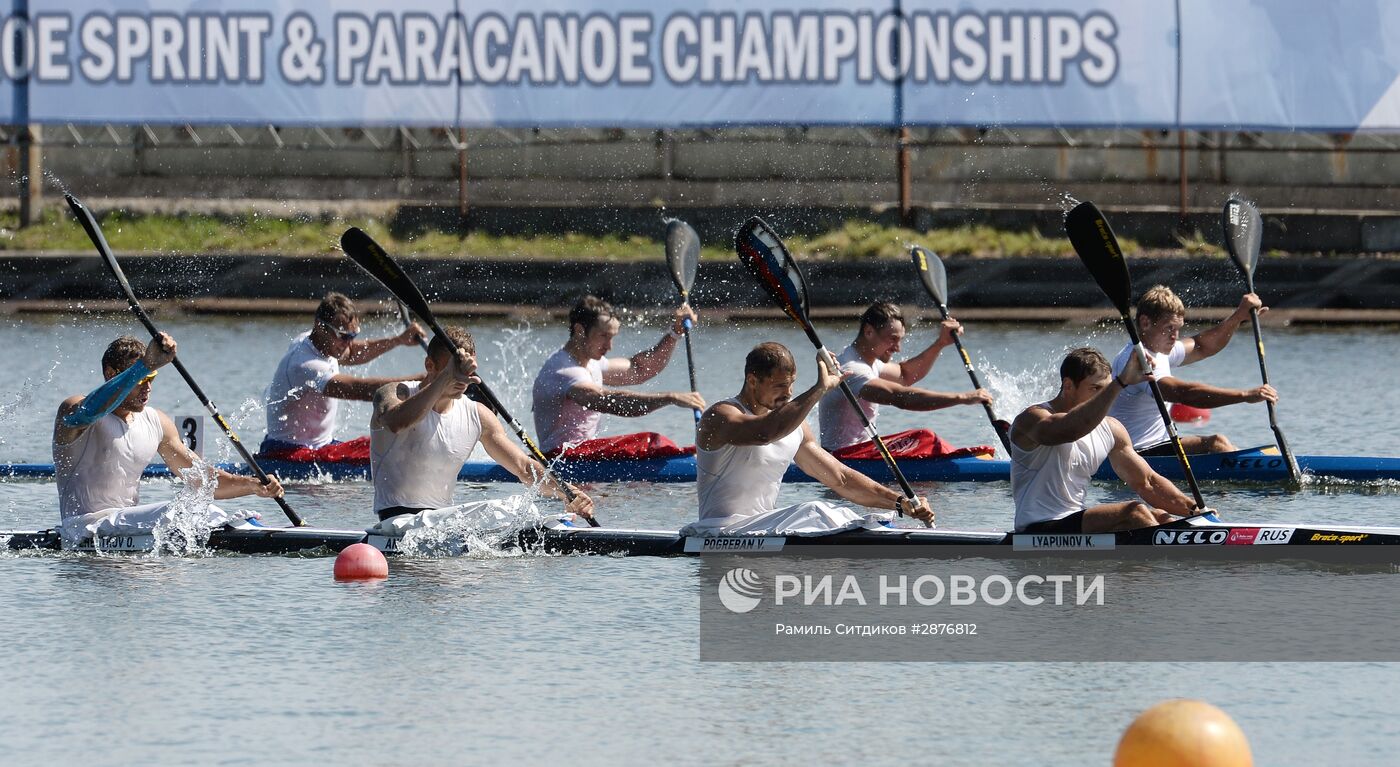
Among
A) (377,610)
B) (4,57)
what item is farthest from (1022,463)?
(4,57)

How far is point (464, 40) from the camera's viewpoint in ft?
89.7

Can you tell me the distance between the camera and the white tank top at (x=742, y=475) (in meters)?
11.3

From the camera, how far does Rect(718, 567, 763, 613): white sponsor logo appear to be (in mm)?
10727

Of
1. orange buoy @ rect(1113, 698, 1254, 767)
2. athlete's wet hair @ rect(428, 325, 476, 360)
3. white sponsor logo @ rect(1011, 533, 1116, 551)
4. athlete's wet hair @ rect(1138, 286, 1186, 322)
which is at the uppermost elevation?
Result: athlete's wet hair @ rect(1138, 286, 1186, 322)

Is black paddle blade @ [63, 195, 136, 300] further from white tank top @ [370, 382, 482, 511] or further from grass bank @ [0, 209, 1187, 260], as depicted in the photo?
grass bank @ [0, 209, 1187, 260]

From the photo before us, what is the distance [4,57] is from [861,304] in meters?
11.8

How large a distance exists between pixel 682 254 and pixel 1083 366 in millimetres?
6518

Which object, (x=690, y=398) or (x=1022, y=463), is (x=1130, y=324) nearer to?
(x=1022, y=463)

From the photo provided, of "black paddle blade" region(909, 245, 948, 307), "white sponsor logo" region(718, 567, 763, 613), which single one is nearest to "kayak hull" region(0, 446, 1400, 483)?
"black paddle blade" region(909, 245, 948, 307)

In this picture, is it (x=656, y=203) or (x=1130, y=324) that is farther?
(x=656, y=203)

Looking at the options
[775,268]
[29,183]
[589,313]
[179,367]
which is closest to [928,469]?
[775,268]

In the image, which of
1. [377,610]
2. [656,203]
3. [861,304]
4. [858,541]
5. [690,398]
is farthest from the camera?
[656,203]

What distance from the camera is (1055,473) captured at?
1134cm

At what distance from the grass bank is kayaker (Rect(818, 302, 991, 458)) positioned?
40.9 ft
